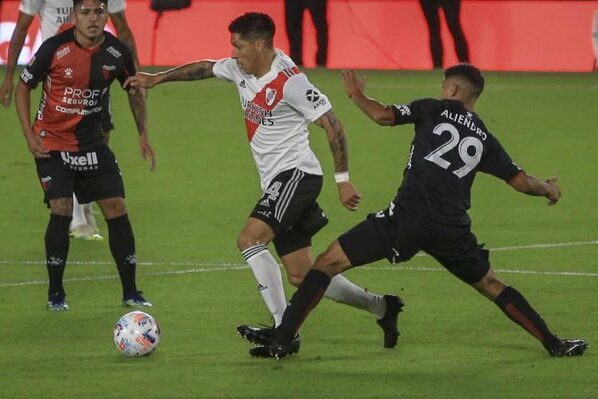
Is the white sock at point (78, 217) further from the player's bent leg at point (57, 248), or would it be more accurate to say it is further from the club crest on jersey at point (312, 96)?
the club crest on jersey at point (312, 96)

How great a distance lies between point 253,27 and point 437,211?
1.47 meters

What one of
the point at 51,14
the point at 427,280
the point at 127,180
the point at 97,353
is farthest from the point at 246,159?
the point at 97,353

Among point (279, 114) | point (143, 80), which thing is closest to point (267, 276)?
point (279, 114)

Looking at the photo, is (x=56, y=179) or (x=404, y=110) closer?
(x=404, y=110)

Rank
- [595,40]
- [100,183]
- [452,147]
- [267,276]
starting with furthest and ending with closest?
[595,40], [100,183], [267,276], [452,147]

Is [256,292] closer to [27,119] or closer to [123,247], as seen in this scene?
[123,247]

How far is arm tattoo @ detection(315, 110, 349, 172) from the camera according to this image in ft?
29.1

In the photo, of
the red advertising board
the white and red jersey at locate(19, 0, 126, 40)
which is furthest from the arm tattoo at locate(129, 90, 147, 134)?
the red advertising board

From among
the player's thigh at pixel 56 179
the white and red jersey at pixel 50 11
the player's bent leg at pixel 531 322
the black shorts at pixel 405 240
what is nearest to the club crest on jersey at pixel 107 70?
the player's thigh at pixel 56 179

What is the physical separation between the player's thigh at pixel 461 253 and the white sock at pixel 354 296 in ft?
1.77

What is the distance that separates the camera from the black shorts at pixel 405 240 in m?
8.63

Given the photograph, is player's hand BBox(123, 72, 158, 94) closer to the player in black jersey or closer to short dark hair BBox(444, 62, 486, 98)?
the player in black jersey

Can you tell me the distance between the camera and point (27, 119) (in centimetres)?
1016

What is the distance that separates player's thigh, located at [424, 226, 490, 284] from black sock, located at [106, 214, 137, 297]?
2.39m
